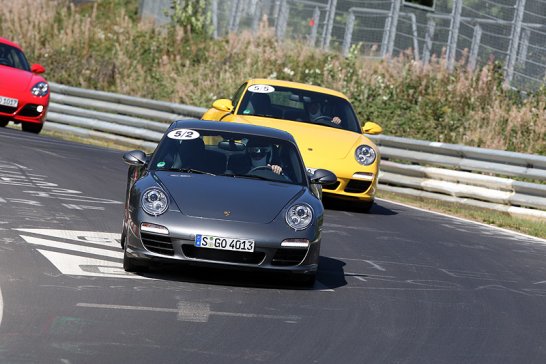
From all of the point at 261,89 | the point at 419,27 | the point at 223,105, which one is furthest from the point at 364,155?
the point at 419,27

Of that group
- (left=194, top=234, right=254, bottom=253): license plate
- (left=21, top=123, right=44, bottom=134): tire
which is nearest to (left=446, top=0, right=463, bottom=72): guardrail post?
(left=21, top=123, right=44, bottom=134): tire

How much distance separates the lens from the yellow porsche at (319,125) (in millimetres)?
16125

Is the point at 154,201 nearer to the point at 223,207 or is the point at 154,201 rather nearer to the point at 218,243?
the point at 223,207

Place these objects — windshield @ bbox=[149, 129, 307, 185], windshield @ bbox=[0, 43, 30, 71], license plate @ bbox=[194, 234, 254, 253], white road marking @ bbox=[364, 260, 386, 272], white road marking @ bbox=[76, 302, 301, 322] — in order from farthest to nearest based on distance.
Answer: windshield @ bbox=[0, 43, 30, 71], white road marking @ bbox=[364, 260, 386, 272], windshield @ bbox=[149, 129, 307, 185], license plate @ bbox=[194, 234, 254, 253], white road marking @ bbox=[76, 302, 301, 322]

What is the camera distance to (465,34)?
26.4 meters

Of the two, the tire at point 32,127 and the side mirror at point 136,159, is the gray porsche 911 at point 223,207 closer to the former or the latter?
the side mirror at point 136,159

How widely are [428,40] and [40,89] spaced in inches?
340

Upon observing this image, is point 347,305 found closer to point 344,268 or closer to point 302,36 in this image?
point 344,268

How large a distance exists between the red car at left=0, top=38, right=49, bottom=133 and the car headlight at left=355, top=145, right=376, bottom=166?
8553 mm

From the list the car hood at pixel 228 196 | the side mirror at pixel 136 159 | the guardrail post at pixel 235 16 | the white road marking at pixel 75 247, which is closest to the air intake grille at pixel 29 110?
the guardrail post at pixel 235 16

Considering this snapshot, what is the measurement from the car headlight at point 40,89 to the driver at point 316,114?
7531 mm

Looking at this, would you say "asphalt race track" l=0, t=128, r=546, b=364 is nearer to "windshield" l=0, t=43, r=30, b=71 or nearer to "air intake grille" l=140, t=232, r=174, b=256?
"air intake grille" l=140, t=232, r=174, b=256

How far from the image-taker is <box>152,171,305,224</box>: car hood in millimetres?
9484

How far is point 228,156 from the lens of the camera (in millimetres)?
10562
